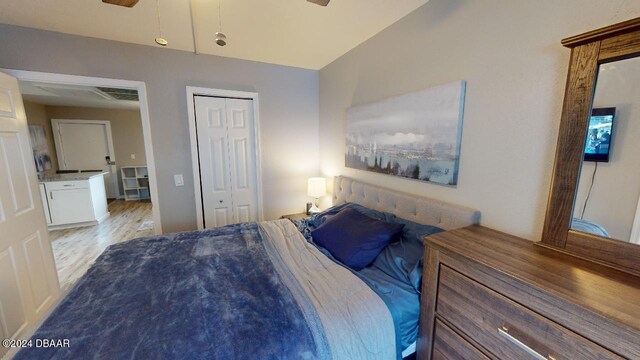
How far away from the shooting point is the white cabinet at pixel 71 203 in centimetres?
392

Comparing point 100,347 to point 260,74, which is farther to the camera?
point 260,74

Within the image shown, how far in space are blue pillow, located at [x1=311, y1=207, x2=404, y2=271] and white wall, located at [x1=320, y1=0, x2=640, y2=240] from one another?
0.44m

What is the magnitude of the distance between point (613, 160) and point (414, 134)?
991 mm

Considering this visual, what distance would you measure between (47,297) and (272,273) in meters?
2.24

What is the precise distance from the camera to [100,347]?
93 cm

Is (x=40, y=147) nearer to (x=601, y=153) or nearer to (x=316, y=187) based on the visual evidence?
(x=316, y=187)

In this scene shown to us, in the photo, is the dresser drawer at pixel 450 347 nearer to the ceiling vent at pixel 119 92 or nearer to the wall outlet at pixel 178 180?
the wall outlet at pixel 178 180

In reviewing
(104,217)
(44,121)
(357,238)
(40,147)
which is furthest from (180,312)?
(44,121)

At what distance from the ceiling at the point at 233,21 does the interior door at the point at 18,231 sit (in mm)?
618

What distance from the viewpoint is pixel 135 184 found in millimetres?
6012

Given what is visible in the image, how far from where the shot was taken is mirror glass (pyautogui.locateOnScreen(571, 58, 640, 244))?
2.78ft

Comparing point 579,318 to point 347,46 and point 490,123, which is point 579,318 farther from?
point 347,46

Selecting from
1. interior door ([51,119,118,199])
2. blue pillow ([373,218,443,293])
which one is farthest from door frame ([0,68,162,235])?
interior door ([51,119,118,199])

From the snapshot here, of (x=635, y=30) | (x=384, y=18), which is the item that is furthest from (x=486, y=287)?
(x=384, y=18)
